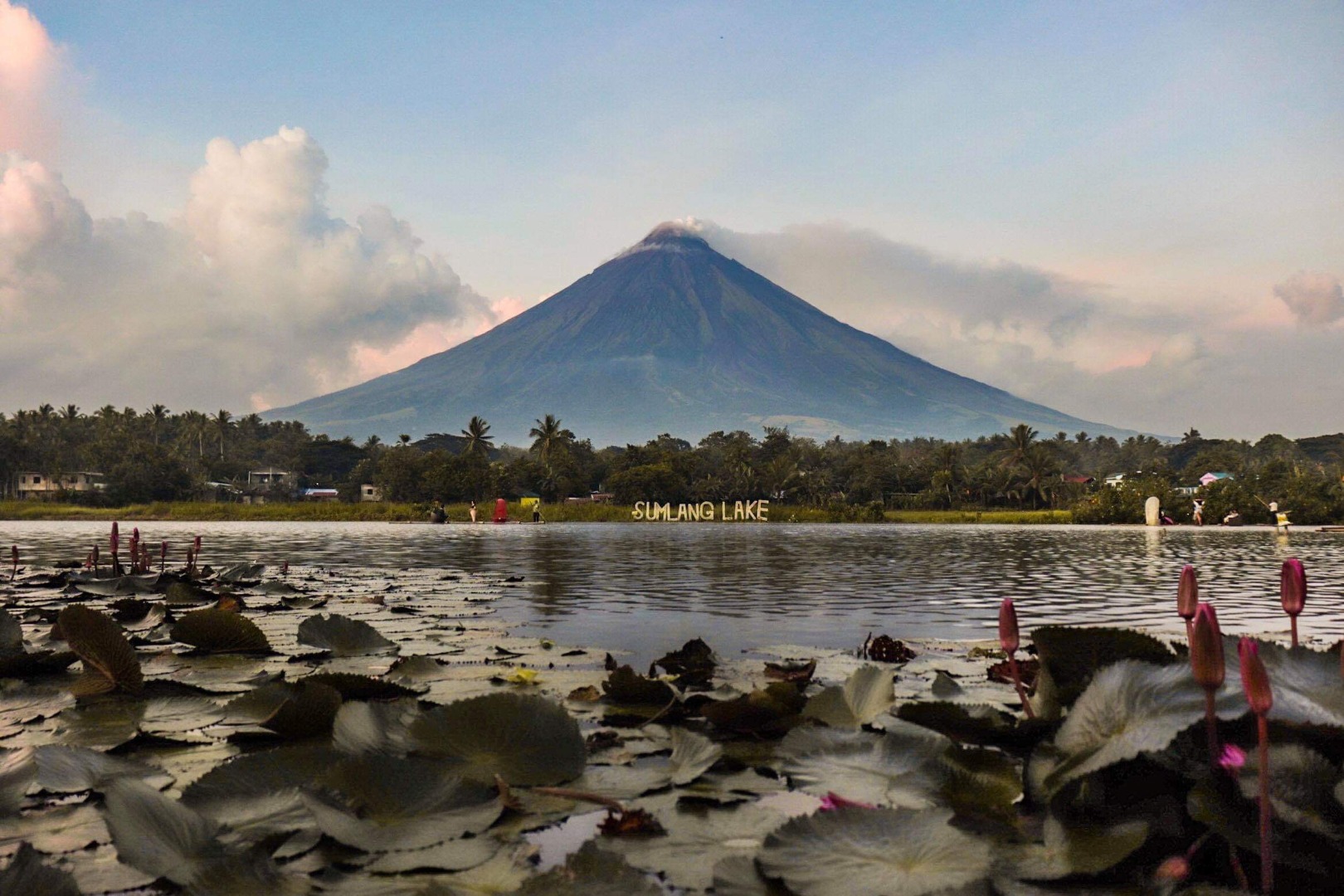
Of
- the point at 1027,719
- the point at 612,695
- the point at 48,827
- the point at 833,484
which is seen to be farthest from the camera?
the point at 833,484

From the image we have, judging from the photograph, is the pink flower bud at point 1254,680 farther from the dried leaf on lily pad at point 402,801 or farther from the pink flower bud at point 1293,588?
the dried leaf on lily pad at point 402,801

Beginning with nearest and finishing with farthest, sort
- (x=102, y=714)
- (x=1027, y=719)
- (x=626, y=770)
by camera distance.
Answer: (x=1027, y=719)
(x=626, y=770)
(x=102, y=714)

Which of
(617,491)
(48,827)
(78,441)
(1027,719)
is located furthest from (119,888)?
(78,441)

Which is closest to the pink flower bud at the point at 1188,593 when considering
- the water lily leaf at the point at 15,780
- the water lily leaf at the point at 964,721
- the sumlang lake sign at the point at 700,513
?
the water lily leaf at the point at 964,721

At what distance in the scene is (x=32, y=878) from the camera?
1.30 m

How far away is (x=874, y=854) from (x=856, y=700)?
1.09m

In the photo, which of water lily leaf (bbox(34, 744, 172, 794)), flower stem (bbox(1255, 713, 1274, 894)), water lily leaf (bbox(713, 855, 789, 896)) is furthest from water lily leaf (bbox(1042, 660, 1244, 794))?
water lily leaf (bbox(34, 744, 172, 794))

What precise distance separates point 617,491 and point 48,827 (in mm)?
71589

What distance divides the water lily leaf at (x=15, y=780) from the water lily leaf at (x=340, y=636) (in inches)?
69.2

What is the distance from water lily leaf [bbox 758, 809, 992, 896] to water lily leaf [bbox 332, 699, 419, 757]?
37.8 inches

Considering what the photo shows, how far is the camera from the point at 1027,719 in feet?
6.81

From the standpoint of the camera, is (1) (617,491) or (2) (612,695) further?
(1) (617,491)

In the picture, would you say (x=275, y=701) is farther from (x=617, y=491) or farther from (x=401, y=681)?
(x=617, y=491)

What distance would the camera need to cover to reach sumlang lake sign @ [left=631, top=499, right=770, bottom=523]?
58.3 metres
